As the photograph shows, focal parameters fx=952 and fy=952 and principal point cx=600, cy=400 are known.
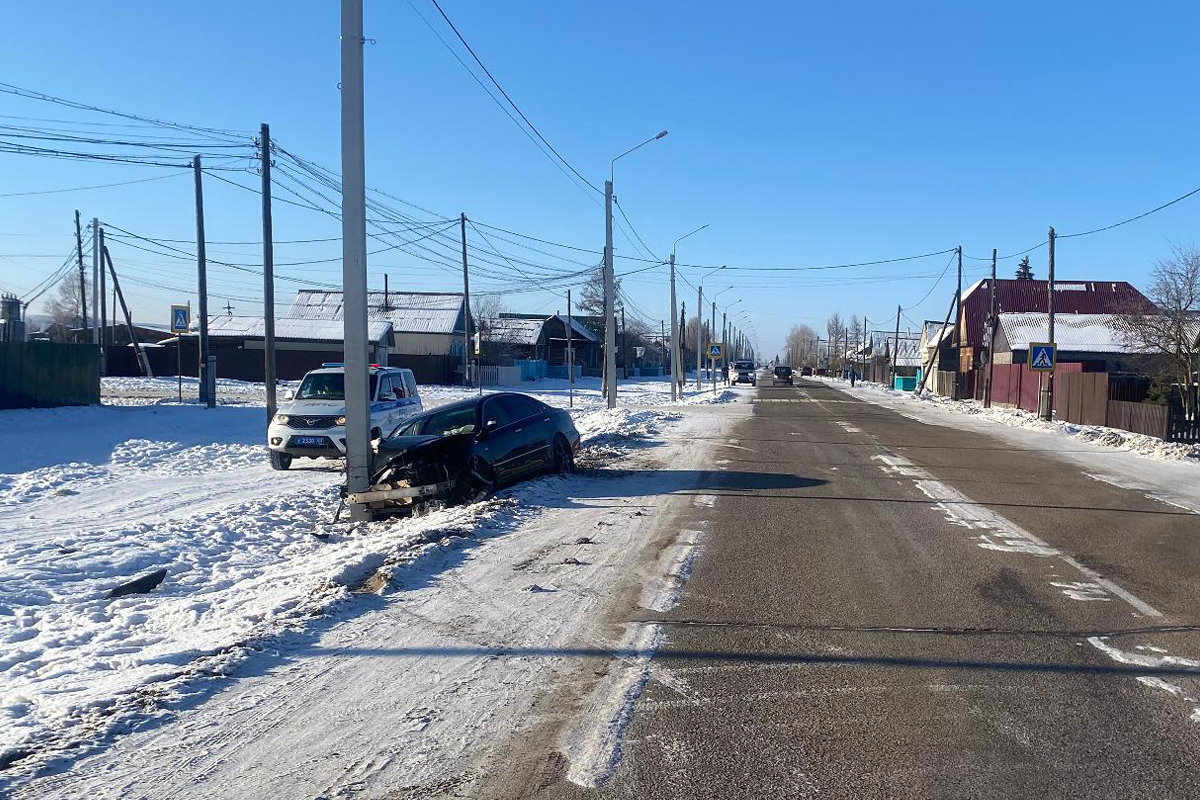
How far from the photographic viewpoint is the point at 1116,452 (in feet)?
72.7

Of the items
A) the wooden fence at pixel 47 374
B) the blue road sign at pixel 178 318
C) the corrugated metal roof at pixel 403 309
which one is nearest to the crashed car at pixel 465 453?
the wooden fence at pixel 47 374

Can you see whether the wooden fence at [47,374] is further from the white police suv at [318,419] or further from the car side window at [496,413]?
the car side window at [496,413]

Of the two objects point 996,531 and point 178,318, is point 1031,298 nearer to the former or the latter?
point 178,318

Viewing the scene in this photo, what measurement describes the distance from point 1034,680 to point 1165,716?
2.37 feet

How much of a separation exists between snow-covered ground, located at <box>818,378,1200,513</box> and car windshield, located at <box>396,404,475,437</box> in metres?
10.0

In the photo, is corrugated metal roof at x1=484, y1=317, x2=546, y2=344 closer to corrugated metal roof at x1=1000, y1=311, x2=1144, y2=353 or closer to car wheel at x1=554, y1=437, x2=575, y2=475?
corrugated metal roof at x1=1000, y1=311, x2=1144, y2=353

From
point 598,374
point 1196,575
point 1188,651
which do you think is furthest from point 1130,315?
point 598,374

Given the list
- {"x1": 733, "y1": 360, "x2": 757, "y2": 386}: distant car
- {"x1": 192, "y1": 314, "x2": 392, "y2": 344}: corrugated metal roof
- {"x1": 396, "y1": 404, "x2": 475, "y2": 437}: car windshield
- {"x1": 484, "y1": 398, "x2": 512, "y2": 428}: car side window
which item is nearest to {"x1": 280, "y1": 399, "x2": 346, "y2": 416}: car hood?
{"x1": 396, "y1": 404, "x2": 475, "y2": 437}: car windshield

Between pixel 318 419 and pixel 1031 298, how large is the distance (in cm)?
6926

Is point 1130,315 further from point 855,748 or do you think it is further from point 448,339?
point 448,339

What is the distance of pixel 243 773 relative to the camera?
4.39 meters

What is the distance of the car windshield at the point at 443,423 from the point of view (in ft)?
44.2

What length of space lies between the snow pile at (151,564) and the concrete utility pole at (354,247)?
114 cm

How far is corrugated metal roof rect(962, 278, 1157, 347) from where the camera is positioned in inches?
2793
